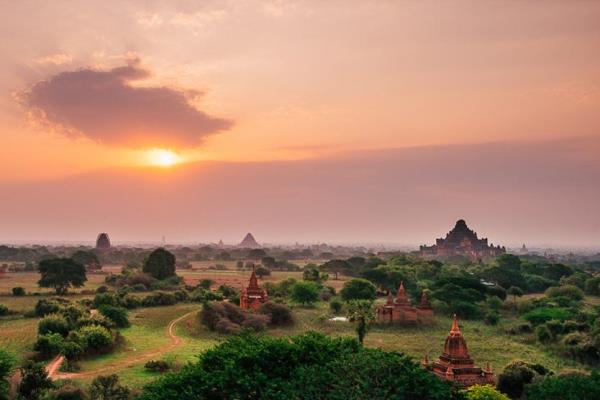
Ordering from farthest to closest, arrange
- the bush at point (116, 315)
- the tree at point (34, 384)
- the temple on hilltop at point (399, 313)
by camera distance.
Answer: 1. the temple on hilltop at point (399, 313)
2. the bush at point (116, 315)
3. the tree at point (34, 384)

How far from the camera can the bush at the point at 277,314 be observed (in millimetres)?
52219

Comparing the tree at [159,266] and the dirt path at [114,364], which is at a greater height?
the tree at [159,266]

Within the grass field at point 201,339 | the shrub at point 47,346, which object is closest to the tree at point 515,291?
the grass field at point 201,339

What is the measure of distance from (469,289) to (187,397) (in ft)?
171

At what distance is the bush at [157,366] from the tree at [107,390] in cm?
683

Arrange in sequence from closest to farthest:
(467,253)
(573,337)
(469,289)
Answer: (573,337), (469,289), (467,253)

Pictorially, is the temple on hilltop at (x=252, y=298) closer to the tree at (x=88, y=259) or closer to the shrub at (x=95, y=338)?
the shrub at (x=95, y=338)

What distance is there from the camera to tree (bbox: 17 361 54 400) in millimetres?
27094

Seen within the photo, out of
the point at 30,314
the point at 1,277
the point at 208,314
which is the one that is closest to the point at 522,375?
the point at 208,314

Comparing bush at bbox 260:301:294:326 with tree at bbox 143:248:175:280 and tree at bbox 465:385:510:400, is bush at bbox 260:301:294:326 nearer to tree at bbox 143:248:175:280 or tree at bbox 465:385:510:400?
tree at bbox 465:385:510:400

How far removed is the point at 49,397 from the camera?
25.7 m

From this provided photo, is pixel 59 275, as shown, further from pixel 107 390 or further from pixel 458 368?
pixel 458 368

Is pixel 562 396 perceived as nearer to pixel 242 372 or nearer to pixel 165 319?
pixel 242 372

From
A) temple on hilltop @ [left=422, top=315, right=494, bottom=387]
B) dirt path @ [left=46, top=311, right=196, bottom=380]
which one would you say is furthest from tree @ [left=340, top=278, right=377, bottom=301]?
temple on hilltop @ [left=422, top=315, right=494, bottom=387]
